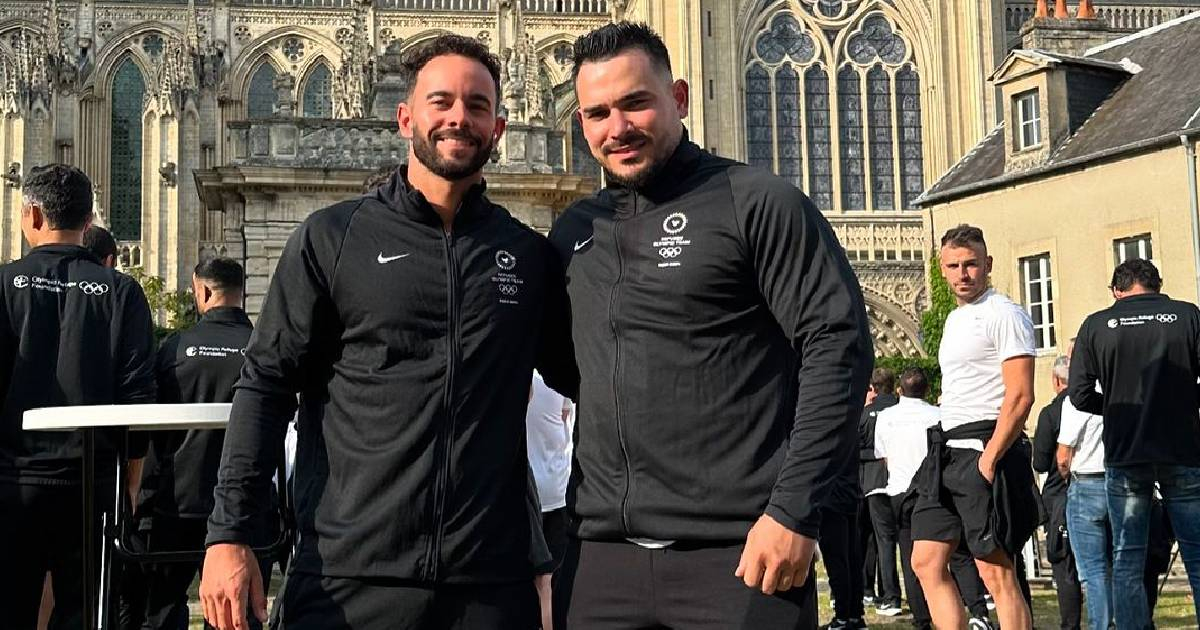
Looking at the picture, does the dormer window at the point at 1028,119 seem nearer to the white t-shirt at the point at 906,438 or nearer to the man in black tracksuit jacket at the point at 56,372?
the white t-shirt at the point at 906,438

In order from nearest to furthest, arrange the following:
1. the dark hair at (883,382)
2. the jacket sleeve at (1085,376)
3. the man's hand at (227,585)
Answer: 1. the man's hand at (227,585)
2. the jacket sleeve at (1085,376)
3. the dark hair at (883,382)

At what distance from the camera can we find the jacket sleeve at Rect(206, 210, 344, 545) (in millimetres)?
3502

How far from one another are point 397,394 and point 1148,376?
5114 mm

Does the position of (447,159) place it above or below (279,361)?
above

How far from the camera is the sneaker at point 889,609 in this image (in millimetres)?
10891

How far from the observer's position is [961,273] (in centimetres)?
663

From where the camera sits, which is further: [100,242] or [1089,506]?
[1089,506]

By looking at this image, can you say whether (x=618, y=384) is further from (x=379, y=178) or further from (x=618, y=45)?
(x=379, y=178)

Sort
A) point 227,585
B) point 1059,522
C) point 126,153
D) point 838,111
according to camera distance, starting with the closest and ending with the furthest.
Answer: point 227,585 → point 1059,522 → point 838,111 → point 126,153

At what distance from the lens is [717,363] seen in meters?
3.32

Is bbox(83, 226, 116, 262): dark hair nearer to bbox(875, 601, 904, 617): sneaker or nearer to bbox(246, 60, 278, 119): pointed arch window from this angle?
bbox(875, 601, 904, 617): sneaker

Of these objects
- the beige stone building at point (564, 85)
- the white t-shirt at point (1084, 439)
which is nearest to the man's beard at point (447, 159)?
the white t-shirt at point (1084, 439)

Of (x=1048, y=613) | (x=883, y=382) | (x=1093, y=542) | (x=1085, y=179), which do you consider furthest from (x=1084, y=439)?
(x=1085, y=179)

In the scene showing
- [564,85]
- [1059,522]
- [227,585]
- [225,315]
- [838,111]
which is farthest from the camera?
[564,85]
